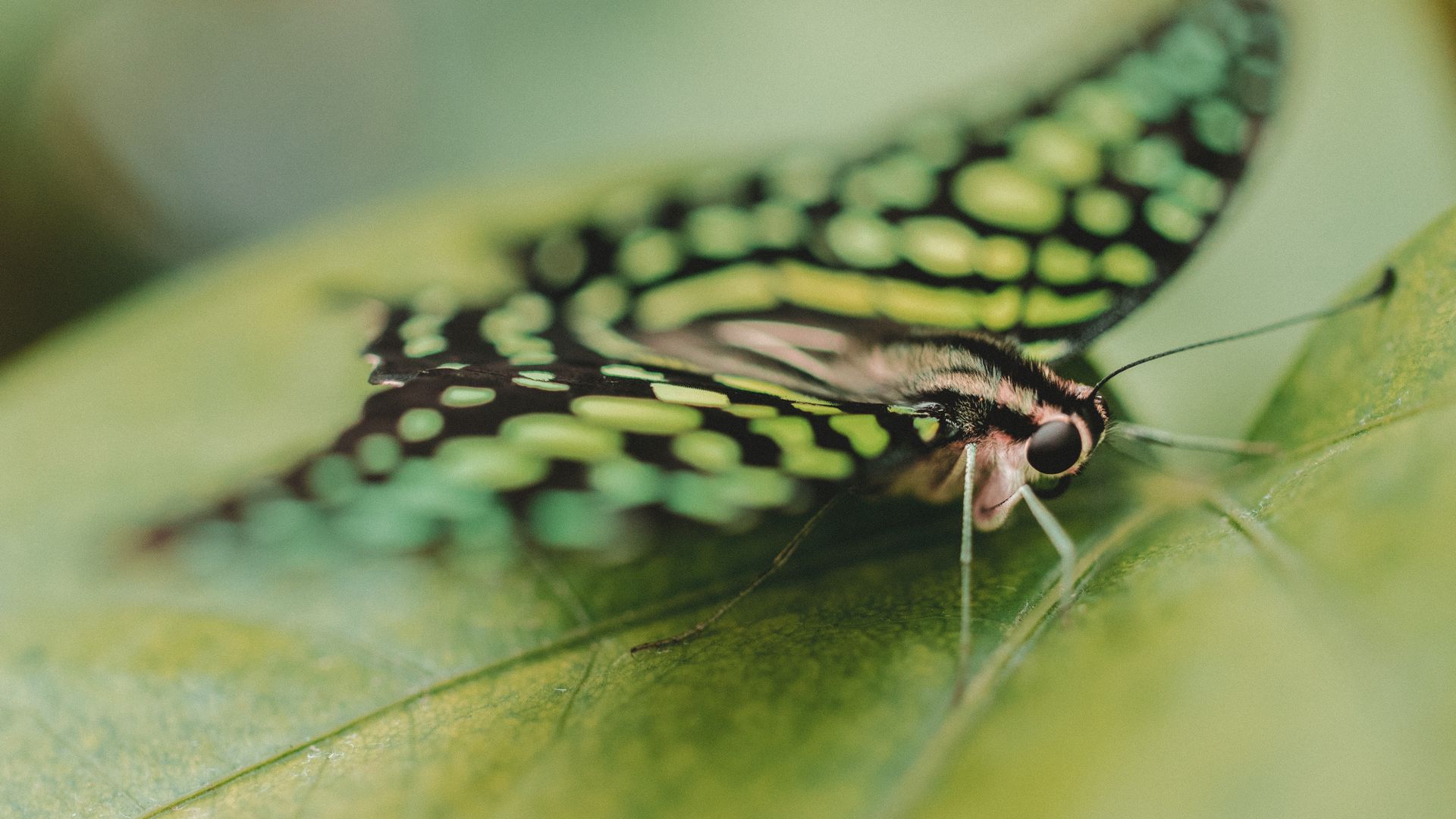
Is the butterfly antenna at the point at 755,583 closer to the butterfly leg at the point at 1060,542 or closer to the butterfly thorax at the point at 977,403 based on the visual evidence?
the butterfly thorax at the point at 977,403

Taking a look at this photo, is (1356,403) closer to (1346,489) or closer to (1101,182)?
(1346,489)

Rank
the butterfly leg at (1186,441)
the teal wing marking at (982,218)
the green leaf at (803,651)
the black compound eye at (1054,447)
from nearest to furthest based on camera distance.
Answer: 1. the green leaf at (803,651)
2. the black compound eye at (1054,447)
3. the butterfly leg at (1186,441)
4. the teal wing marking at (982,218)

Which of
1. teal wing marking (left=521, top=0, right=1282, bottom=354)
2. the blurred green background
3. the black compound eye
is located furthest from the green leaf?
the blurred green background

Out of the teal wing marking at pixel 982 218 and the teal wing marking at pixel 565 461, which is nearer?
the teal wing marking at pixel 565 461

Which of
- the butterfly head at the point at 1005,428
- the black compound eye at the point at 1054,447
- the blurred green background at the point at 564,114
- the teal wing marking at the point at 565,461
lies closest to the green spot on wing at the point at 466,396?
the teal wing marking at the point at 565,461

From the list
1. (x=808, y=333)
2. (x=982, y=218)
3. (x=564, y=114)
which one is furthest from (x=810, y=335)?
(x=564, y=114)

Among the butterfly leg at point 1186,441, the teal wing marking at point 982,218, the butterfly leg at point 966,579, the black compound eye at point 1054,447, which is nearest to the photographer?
the butterfly leg at point 966,579

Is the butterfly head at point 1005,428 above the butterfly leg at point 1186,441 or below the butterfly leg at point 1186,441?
above

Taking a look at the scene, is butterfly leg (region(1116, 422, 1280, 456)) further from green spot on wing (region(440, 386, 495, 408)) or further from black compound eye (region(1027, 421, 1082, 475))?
green spot on wing (region(440, 386, 495, 408))

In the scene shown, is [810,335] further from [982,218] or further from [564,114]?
[564,114]
